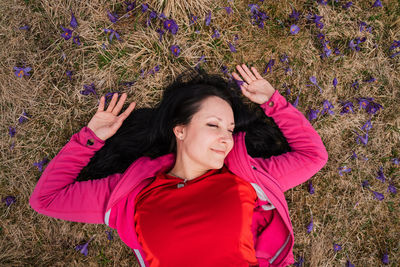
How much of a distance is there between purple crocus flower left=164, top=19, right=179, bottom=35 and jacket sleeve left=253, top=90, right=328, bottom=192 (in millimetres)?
1377

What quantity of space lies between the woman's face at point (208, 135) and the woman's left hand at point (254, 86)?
0.50 metres

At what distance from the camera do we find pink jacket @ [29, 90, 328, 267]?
2.85m

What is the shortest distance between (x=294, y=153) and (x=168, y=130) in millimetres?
1375

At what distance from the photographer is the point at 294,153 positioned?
305cm

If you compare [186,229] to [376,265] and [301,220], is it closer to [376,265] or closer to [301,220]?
[301,220]

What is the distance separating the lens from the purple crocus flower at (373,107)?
11.6ft

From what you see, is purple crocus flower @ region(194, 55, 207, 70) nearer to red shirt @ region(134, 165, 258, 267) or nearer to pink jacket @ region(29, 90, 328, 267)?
pink jacket @ region(29, 90, 328, 267)

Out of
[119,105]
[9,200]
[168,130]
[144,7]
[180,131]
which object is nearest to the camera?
[180,131]

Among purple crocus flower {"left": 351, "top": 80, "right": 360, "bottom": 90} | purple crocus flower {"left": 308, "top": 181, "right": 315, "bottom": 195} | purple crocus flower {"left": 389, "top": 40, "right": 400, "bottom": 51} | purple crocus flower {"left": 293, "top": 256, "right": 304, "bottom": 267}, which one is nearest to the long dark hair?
purple crocus flower {"left": 308, "top": 181, "right": 315, "bottom": 195}

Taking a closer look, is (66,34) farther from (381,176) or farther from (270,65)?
(381,176)

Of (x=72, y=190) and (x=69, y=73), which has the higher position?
(x=69, y=73)

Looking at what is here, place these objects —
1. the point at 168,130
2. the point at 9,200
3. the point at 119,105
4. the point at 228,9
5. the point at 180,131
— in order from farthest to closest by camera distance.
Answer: the point at 9,200
the point at 228,9
the point at 119,105
the point at 168,130
the point at 180,131

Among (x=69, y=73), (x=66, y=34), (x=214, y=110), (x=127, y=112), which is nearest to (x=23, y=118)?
(x=69, y=73)

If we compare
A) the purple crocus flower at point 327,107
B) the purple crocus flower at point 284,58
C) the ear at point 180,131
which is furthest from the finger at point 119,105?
the purple crocus flower at point 327,107
